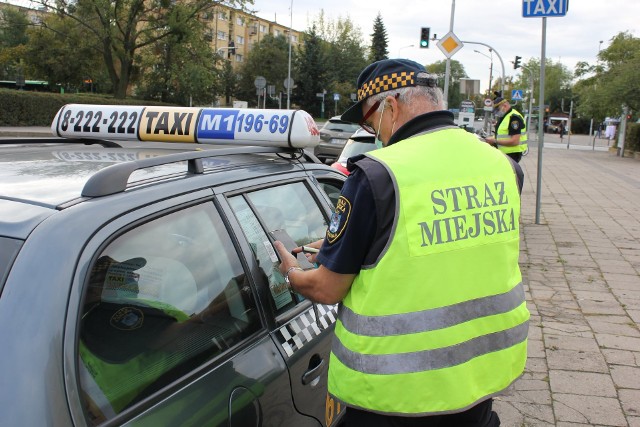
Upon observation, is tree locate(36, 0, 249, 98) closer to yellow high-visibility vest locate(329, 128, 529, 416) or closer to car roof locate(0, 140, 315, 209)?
car roof locate(0, 140, 315, 209)

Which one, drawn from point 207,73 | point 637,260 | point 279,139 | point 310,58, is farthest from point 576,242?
point 310,58

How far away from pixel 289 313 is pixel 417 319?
26.4 inches

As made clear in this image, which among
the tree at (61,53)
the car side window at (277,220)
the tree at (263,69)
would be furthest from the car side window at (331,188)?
the tree at (263,69)

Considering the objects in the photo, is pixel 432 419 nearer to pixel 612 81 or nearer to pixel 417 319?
pixel 417 319

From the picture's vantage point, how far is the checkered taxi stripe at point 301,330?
2.05 metres

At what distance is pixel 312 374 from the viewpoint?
6.95ft

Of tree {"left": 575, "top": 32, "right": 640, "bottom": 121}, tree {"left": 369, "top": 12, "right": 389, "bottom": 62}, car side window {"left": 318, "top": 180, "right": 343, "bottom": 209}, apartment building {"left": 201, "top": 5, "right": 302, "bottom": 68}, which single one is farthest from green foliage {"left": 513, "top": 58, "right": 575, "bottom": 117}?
car side window {"left": 318, "top": 180, "right": 343, "bottom": 209}

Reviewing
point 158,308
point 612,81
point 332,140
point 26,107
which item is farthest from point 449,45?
point 26,107

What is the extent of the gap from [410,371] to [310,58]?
7045cm

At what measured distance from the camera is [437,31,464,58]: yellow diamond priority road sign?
12203 mm

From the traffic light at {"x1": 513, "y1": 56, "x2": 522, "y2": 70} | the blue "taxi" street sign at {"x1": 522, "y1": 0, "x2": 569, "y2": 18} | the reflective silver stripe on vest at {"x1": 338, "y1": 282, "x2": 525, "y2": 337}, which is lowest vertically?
the reflective silver stripe on vest at {"x1": 338, "y1": 282, "x2": 525, "y2": 337}

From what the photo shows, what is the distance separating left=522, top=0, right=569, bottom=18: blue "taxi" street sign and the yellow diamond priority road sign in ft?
12.2

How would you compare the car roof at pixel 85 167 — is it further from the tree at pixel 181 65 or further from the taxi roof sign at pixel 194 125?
the tree at pixel 181 65

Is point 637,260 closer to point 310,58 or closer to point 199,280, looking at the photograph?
point 199,280
